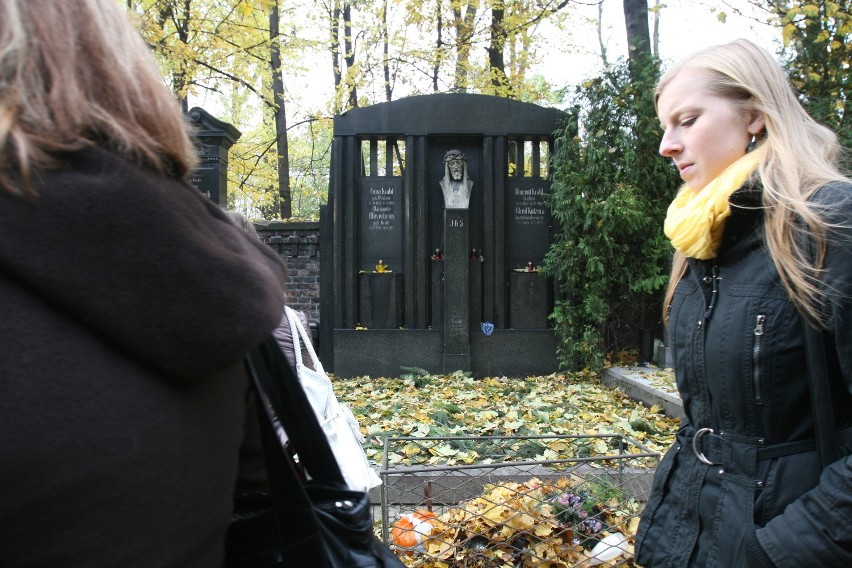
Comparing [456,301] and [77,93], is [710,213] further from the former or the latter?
[456,301]

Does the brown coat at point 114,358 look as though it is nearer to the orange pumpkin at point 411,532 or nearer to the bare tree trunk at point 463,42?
the orange pumpkin at point 411,532

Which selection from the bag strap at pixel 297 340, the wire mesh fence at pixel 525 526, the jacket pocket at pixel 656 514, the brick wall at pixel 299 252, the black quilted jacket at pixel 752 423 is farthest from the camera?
the brick wall at pixel 299 252

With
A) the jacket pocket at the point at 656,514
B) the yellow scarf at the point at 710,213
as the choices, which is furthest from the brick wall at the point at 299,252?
the yellow scarf at the point at 710,213

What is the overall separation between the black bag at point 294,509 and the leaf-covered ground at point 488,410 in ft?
12.5

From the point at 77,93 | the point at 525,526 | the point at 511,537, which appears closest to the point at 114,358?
the point at 77,93

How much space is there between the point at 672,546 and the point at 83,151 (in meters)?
1.55

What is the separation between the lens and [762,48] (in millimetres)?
1756

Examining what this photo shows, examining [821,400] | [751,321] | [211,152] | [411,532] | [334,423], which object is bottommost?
[411,532]

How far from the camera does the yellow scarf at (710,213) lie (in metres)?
1.61

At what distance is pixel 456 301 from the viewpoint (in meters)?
9.47

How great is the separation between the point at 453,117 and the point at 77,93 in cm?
909

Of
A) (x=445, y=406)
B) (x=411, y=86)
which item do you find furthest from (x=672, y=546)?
(x=411, y=86)

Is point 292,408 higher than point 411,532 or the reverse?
higher

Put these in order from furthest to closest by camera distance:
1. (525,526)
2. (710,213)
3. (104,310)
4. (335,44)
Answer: (335,44)
(525,526)
(710,213)
(104,310)
